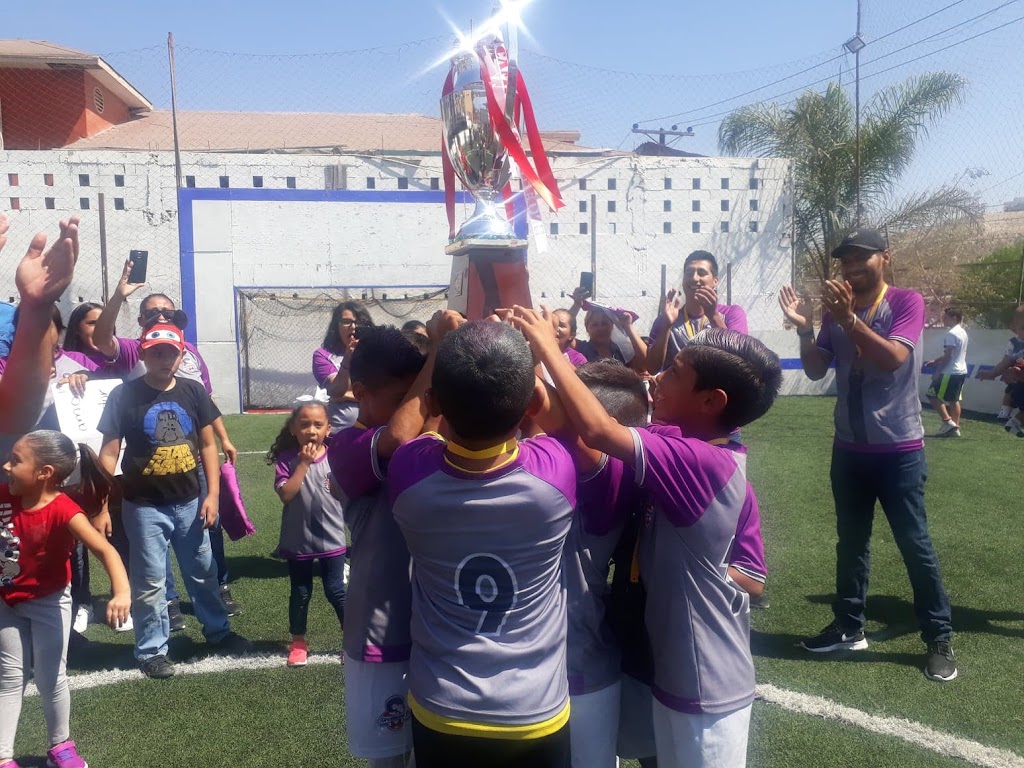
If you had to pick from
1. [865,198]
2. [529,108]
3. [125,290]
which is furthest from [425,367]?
[865,198]

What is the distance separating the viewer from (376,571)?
2207 millimetres

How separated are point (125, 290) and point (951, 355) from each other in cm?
1071

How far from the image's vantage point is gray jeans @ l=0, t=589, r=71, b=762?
3148 mm

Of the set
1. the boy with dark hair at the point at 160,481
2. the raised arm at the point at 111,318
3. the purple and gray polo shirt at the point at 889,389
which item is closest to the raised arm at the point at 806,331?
the purple and gray polo shirt at the point at 889,389

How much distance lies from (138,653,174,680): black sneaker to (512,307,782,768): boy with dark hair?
2765 millimetres

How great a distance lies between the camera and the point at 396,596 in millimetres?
2203

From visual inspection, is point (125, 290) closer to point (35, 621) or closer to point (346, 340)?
point (346, 340)

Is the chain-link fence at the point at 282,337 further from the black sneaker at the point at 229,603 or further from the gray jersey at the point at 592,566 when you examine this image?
the gray jersey at the point at 592,566

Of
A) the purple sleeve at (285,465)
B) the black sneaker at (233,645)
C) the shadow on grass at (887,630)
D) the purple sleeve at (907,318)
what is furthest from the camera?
the purple sleeve at (285,465)

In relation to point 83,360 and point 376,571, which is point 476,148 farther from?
point 83,360

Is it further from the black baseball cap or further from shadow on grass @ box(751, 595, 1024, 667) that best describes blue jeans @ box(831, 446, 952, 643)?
the black baseball cap

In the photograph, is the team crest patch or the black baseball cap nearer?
the team crest patch

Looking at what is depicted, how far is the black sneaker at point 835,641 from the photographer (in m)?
4.19

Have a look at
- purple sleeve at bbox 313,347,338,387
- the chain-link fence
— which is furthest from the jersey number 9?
the chain-link fence
